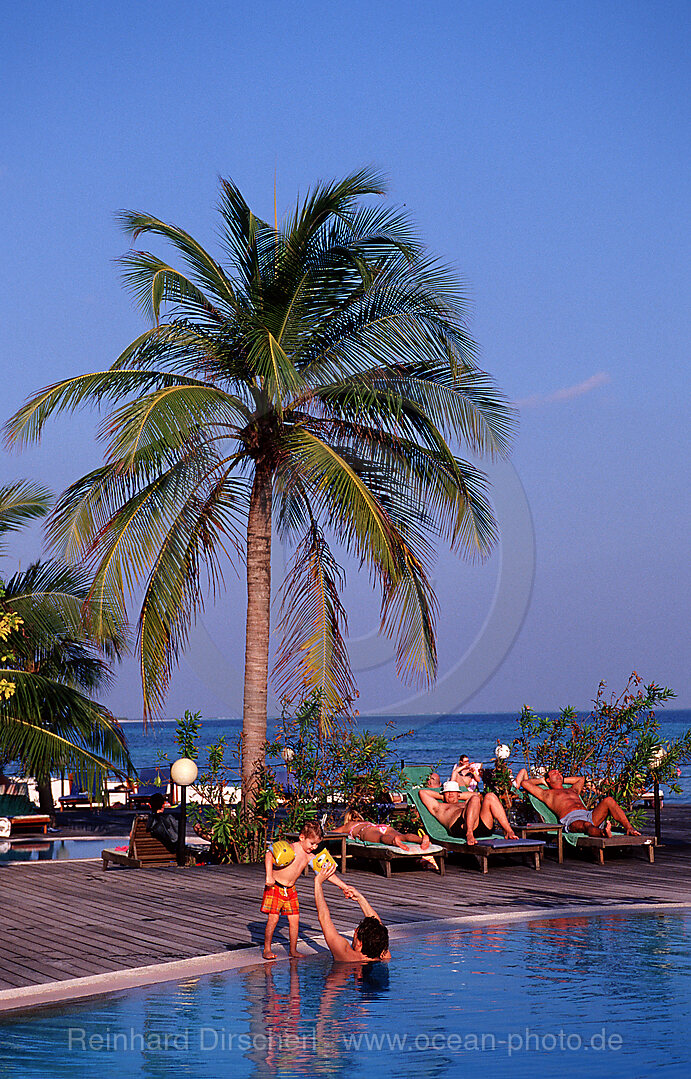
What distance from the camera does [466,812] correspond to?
13.2m

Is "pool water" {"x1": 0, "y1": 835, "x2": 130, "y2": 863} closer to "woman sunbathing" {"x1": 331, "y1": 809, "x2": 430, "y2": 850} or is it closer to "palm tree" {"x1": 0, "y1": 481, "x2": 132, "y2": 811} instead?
"palm tree" {"x1": 0, "y1": 481, "x2": 132, "y2": 811}

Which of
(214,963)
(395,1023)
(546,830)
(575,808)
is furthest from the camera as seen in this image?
(575,808)

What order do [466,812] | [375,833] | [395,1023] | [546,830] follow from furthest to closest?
[546,830], [466,812], [375,833], [395,1023]

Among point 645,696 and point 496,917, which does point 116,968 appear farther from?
point 645,696

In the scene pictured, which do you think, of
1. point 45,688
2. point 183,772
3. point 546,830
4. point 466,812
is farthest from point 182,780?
point 546,830

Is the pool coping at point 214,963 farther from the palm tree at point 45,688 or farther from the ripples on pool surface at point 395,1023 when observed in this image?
the palm tree at point 45,688

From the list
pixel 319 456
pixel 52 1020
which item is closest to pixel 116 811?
pixel 319 456

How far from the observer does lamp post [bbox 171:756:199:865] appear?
12828 mm

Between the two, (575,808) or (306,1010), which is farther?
(575,808)

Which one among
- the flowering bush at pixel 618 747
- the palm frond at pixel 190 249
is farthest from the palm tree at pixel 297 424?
the flowering bush at pixel 618 747

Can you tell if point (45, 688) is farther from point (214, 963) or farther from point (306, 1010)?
point (306, 1010)

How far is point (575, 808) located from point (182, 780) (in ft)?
16.6

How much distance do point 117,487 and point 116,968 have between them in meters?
6.47

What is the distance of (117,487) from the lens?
13.0 m
